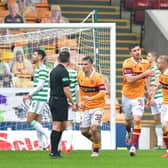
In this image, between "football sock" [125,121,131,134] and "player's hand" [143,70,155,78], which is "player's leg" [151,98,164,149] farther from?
"player's hand" [143,70,155,78]

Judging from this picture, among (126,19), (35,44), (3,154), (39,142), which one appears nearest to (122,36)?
(126,19)

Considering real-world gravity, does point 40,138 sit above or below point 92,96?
below

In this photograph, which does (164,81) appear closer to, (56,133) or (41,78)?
(56,133)

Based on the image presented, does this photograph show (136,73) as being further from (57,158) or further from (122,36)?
(122,36)

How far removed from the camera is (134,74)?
769 inches

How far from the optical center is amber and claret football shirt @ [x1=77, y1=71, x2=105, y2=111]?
18.7 meters

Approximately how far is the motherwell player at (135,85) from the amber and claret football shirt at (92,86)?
2.57 ft

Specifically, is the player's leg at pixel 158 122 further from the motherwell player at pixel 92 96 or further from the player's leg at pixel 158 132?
the motherwell player at pixel 92 96

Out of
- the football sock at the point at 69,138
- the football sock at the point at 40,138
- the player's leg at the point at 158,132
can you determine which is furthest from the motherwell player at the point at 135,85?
the player's leg at the point at 158,132

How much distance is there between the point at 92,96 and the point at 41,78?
86.1 inches

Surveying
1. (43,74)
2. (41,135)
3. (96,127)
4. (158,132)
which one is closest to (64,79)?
(96,127)

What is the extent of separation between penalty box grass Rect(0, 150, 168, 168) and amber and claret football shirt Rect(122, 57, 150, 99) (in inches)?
46.1

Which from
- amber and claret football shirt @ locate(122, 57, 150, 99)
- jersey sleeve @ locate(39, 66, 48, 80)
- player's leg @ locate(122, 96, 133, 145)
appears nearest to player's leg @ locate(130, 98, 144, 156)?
amber and claret football shirt @ locate(122, 57, 150, 99)

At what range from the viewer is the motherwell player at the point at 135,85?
19.1 m
